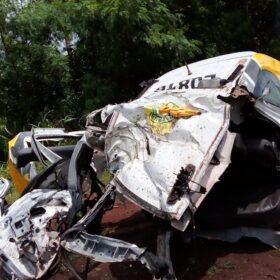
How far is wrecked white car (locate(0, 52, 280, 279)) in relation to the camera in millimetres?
3967

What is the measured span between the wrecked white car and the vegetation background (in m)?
4.73

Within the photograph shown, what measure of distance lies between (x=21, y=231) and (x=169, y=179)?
1081 mm

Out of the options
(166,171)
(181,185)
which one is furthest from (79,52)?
(181,185)

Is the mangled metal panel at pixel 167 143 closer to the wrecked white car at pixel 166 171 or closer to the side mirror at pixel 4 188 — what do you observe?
the wrecked white car at pixel 166 171

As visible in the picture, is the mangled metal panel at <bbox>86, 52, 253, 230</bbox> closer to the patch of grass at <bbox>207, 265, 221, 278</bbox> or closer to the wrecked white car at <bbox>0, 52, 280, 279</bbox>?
the wrecked white car at <bbox>0, 52, 280, 279</bbox>

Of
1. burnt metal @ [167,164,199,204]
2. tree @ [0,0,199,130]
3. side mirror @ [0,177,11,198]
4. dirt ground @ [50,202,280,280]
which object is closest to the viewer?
burnt metal @ [167,164,199,204]

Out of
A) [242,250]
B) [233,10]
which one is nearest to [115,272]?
[242,250]

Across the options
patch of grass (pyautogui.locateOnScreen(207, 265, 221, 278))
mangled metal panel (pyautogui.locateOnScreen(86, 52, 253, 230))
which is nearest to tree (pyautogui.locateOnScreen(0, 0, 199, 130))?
mangled metal panel (pyautogui.locateOnScreen(86, 52, 253, 230))

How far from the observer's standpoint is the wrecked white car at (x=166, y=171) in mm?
3967

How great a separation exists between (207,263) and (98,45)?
6.84 meters

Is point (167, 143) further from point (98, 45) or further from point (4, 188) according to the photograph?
point (98, 45)

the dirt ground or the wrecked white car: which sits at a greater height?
the wrecked white car

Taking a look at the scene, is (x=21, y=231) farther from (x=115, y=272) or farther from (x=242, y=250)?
(x=242, y=250)

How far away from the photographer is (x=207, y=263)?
4.87 meters
